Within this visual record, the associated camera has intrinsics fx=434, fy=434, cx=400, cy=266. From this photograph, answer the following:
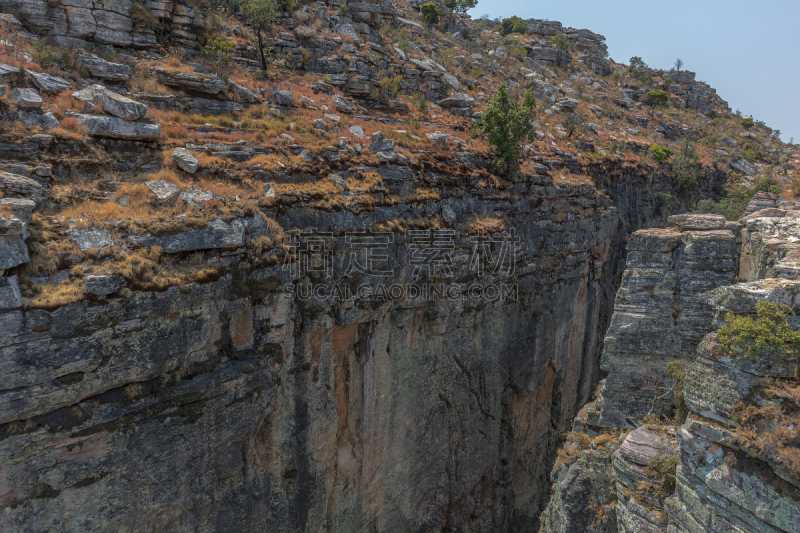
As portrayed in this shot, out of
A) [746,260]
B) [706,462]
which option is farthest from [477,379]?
[706,462]

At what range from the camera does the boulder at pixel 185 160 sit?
14547 mm

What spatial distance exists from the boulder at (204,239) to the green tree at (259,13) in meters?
15.5

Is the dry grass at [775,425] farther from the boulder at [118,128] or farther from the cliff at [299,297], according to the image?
the boulder at [118,128]

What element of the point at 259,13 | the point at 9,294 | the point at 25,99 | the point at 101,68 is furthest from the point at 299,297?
the point at 259,13

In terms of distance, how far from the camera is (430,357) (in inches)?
782

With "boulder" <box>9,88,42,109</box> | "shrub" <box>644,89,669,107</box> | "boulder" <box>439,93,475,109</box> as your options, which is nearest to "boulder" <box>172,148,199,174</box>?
"boulder" <box>9,88,42,109</box>

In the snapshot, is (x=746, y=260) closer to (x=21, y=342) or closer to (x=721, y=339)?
(x=721, y=339)

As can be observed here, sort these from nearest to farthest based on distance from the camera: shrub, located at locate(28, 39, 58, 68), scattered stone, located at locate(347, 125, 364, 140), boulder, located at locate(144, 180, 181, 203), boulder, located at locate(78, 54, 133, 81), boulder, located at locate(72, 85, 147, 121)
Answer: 1. boulder, located at locate(144, 180, 181, 203)
2. boulder, located at locate(72, 85, 147, 121)
3. shrub, located at locate(28, 39, 58, 68)
4. boulder, located at locate(78, 54, 133, 81)
5. scattered stone, located at locate(347, 125, 364, 140)

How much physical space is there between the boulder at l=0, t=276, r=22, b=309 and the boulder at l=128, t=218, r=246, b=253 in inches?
106

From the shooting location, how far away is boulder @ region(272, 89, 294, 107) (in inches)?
861

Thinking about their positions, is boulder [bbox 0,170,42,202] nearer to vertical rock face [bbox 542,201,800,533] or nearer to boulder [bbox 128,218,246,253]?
boulder [bbox 128,218,246,253]

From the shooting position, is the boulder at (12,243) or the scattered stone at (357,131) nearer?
the boulder at (12,243)

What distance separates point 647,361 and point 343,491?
12.2 metres

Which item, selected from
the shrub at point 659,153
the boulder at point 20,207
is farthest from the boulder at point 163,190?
the shrub at point 659,153
